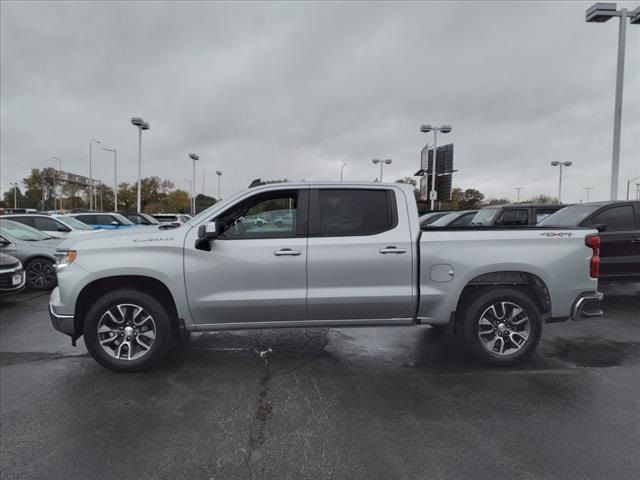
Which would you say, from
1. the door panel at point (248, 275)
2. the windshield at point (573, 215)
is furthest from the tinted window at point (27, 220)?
the windshield at point (573, 215)

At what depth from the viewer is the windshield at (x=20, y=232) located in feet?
30.1

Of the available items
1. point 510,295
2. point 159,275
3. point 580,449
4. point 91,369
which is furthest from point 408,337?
point 91,369

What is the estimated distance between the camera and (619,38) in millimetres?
13539

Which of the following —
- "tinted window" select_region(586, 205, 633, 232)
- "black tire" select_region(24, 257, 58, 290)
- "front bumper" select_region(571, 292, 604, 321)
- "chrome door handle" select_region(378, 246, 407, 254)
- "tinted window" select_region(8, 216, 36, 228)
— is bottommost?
"black tire" select_region(24, 257, 58, 290)

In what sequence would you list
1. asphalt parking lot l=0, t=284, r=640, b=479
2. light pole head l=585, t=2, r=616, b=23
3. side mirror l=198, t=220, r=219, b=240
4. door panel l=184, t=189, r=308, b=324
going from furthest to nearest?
light pole head l=585, t=2, r=616, b=23 < door panel l=184, t=189, r=308, b=324 < side mirror l=198, t=220, r=219, b=240 < asphalt parking lot l=0, t=284, r=640, b=479

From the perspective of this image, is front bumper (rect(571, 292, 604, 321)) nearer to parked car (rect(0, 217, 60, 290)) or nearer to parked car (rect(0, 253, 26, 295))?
parked car (rect(0, 253, 26, 295))

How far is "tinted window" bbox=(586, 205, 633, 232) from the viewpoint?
756cm

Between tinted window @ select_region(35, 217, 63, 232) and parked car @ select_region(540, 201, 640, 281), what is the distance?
41.2 feet

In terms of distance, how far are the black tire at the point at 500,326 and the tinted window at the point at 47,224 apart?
11391mm

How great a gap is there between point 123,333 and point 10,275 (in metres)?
4.83

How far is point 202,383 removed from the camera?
159 inches

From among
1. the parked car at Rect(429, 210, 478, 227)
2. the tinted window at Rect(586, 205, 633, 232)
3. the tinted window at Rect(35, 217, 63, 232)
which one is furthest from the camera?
the parked car at Rect(429, 210, 478, 227)

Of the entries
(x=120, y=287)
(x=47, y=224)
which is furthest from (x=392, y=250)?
(x=47, y=224)

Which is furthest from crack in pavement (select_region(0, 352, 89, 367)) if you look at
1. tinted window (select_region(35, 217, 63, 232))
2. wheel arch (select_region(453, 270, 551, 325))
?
tinted window (select_region(35, 217, 63, 232))
